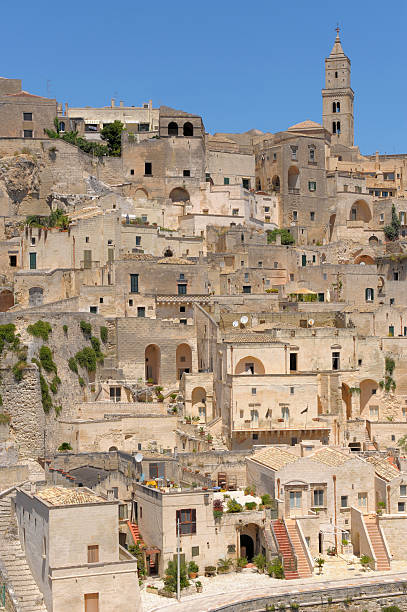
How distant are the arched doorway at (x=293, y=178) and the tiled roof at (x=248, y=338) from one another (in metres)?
28.0

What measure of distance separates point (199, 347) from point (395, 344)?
416 inches

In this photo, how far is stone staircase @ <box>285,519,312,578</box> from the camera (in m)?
39.5

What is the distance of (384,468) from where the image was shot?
147 ft

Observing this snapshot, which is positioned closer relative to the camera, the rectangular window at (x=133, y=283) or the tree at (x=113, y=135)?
the rectangular window at (x=133, y=283)

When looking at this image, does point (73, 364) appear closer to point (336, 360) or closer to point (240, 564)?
point (336, 360)

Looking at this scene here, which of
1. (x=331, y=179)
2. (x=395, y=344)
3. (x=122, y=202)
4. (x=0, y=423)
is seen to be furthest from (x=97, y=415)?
(x=331, y=179)

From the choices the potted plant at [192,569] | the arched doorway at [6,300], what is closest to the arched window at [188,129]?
the arched doorway at [6,300]

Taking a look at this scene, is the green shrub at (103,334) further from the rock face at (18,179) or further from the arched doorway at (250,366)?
the rock face at (18,179)

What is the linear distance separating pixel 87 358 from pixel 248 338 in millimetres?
8222

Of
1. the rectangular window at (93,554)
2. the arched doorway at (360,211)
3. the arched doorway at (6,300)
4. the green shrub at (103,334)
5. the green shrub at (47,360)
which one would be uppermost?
the arched doorway at (360,211)

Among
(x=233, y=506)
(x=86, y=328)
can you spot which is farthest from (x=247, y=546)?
(x=86, y=328)

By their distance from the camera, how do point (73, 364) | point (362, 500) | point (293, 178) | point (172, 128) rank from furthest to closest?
point (293, 178) < point (172, 128) < point (73, 364) < point (362, 500)

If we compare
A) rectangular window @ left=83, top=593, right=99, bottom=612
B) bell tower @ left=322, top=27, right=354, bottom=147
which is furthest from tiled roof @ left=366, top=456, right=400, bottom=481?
bell tower @ left=322, top=27, right=354, bottom=147

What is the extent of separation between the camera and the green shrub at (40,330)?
163 ft
